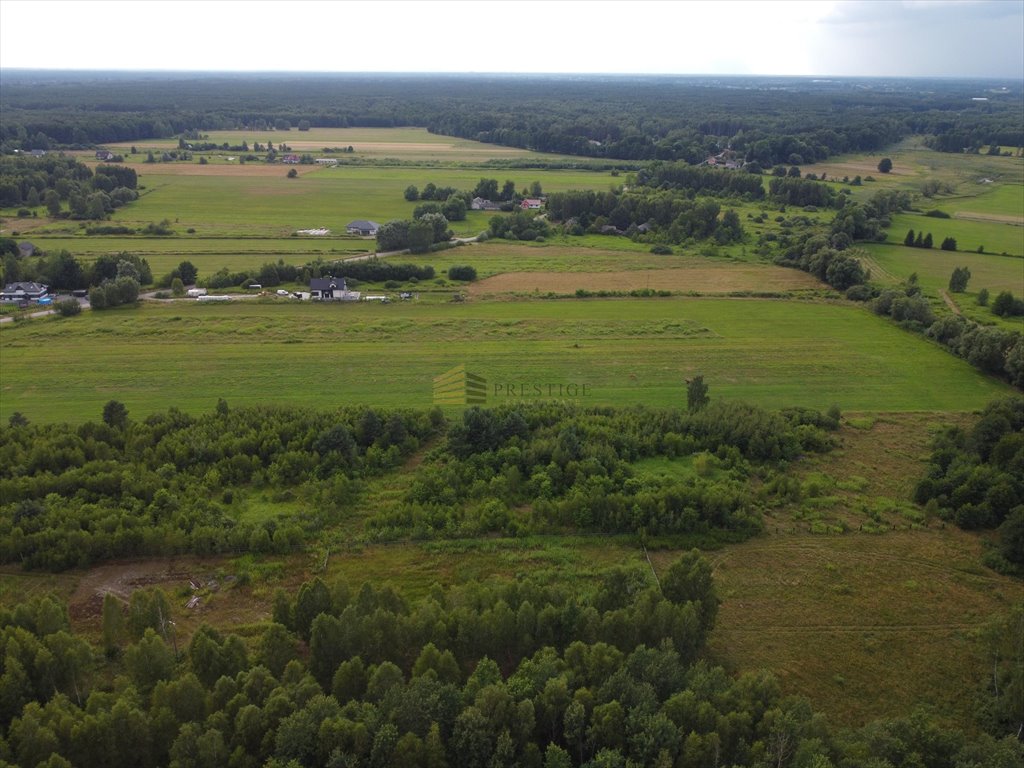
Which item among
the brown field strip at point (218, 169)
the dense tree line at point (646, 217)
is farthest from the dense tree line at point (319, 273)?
the brown field strip at point (218, 169)

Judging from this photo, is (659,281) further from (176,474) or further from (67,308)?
(67,308)

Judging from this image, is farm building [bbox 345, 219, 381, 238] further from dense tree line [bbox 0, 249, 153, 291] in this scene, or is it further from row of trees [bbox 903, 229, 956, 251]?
row of trees [bbox 903, 229, 956, 251]

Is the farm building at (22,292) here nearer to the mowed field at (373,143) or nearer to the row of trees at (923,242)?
the row of trees at (923,242)

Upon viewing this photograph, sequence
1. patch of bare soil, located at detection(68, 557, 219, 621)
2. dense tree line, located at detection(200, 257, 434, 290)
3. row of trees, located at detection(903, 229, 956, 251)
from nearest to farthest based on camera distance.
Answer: patch of bare soil, located at detection(68, 557, 219, 621), dense tree line, located at detection(200, 257, 434, 290), row of trees, located at detection(903, 229, 956, 251)

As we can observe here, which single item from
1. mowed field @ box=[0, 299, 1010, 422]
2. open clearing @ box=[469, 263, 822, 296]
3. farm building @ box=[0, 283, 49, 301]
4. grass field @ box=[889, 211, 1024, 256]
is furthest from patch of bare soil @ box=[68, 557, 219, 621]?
grass field @ box=[889, 211, 1024, 256]

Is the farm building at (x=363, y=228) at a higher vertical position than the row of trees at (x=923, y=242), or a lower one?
higher
